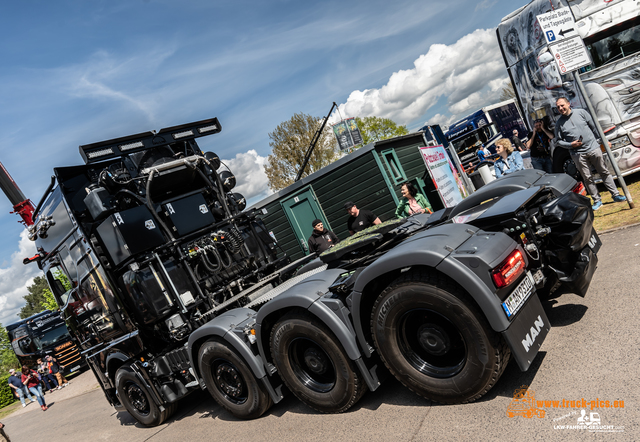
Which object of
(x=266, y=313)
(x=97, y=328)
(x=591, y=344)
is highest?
(x=97, y=328)

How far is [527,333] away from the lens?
2816 mm

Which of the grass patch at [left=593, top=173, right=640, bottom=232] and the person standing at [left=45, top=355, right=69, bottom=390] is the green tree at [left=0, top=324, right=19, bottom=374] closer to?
the person standing at [left=45, top=355, right=69, bottom=390]

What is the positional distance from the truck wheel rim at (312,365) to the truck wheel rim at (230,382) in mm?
842

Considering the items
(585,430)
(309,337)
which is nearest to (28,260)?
(309,337)

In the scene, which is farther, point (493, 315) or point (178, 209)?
point (178, 209)

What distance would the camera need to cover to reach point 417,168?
13.2 m

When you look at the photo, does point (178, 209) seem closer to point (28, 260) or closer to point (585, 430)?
point (28, 260)

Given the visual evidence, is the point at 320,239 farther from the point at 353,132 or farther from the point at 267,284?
the point at 353,132

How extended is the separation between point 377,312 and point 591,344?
1.66 metres

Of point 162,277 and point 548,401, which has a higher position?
point 162,277

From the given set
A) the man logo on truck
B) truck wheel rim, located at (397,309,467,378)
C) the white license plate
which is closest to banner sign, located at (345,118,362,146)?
truck wheel rim, located at (397,309,467,378)

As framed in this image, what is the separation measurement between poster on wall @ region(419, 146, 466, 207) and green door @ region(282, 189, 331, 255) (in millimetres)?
3729

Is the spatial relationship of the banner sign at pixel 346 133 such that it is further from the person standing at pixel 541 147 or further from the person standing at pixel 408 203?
the person standing at pixel 408 203

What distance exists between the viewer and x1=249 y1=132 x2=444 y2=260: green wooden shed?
11.9 m
